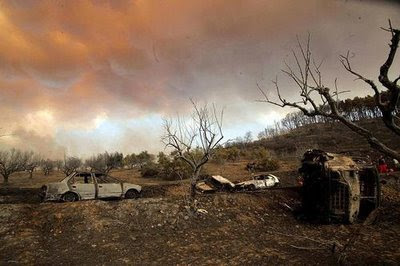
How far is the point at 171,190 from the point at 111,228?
15032mm

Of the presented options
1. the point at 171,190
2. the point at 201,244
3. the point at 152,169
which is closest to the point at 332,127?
the point at 152,169

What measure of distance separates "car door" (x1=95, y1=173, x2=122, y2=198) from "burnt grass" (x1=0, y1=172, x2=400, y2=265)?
371cm

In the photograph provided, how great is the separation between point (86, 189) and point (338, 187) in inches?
463

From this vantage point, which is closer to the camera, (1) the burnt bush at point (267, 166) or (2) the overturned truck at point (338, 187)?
(2) the overturned truck at point (338, 187)

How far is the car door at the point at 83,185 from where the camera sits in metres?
16.7

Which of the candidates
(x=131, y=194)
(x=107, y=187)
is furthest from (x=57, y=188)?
(x=131, y=194)

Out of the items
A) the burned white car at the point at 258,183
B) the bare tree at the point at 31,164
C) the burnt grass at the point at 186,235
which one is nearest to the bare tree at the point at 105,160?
the bare tree at the point at 31,164

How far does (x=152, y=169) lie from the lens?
49812mm

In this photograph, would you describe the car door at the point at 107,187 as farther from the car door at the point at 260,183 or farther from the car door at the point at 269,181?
the car door at the point at 269,181

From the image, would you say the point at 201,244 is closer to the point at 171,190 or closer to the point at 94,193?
the point at 94,193

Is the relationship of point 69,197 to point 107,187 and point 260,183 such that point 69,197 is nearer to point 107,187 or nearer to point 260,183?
point 107,187

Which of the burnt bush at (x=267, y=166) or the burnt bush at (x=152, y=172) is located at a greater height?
the burnt bush at (x=267, y=166)

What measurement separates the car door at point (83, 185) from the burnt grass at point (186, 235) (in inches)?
106

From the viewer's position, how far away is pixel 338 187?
13898 mm
